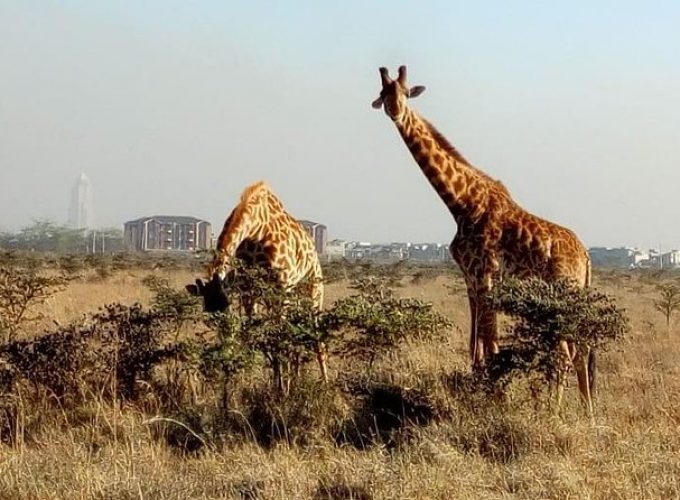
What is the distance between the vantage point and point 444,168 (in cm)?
1034

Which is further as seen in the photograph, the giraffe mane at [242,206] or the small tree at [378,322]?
the giraffe mane at [242,206]

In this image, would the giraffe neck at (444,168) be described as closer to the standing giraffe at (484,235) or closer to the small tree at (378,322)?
the standing giraffe at (484,235)

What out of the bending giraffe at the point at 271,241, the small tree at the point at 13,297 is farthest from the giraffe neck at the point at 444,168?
the small tree at the point at 13,297

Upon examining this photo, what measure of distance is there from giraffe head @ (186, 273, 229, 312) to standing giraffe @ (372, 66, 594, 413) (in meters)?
2.34

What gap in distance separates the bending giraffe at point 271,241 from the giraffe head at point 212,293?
0.53 metres

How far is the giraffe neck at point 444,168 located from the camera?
398 inches

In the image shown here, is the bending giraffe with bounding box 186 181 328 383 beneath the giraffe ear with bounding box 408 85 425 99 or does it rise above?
beneath

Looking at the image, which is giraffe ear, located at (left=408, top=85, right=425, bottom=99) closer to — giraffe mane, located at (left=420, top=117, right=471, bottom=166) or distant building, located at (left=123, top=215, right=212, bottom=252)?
giraffe mane, located at (left=420, top=117, right=471, bottom=166)

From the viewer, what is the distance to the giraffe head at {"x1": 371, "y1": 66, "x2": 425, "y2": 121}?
378 inches

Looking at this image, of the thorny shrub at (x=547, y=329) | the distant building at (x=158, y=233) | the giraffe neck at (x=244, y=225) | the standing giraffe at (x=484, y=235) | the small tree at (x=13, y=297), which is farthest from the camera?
the distant building at (x=158, y=233)

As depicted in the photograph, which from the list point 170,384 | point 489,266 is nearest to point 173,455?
point 170,384

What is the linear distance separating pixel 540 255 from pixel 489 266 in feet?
1.65

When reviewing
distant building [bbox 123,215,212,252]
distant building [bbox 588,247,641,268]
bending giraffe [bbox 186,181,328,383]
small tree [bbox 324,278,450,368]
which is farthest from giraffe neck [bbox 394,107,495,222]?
distant building [bbox 588,247,641,268]

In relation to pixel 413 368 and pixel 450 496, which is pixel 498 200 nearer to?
pixel 413 368
